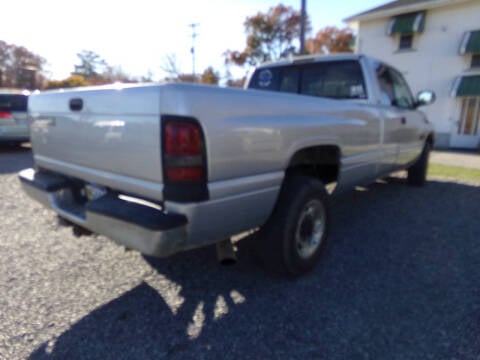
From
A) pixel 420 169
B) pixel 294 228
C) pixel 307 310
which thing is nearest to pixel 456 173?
pixel 420 169

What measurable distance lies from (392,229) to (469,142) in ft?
45.7

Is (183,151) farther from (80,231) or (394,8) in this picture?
(394,8)

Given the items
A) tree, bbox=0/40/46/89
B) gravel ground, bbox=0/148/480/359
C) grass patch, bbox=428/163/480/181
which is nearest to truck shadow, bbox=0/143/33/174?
gravel ground, bbox=0/148/480/359

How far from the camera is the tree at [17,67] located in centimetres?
4494

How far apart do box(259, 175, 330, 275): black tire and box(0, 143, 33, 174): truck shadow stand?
22.6ft

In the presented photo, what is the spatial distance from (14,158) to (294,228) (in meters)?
9.00

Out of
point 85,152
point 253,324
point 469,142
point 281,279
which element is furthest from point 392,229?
point 469,142

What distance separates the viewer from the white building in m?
13.7

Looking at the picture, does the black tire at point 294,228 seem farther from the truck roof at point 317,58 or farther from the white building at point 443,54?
the white building at point 443,54

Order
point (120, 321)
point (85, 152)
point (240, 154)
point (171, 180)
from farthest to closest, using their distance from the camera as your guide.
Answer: point (85, 152) < point (120, 321) < point (240, 154) < point (171, 180)

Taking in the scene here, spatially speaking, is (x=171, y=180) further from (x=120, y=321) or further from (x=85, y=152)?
(x=120, y=321)

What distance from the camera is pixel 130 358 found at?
1805 millimetres

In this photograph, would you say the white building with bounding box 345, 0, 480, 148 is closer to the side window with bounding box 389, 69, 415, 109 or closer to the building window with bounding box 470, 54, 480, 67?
the building window with bounding box 470, 54, 480, 67

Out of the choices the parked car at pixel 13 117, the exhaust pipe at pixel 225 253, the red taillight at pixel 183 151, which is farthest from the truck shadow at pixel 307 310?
the parked car at pixel 13 117
